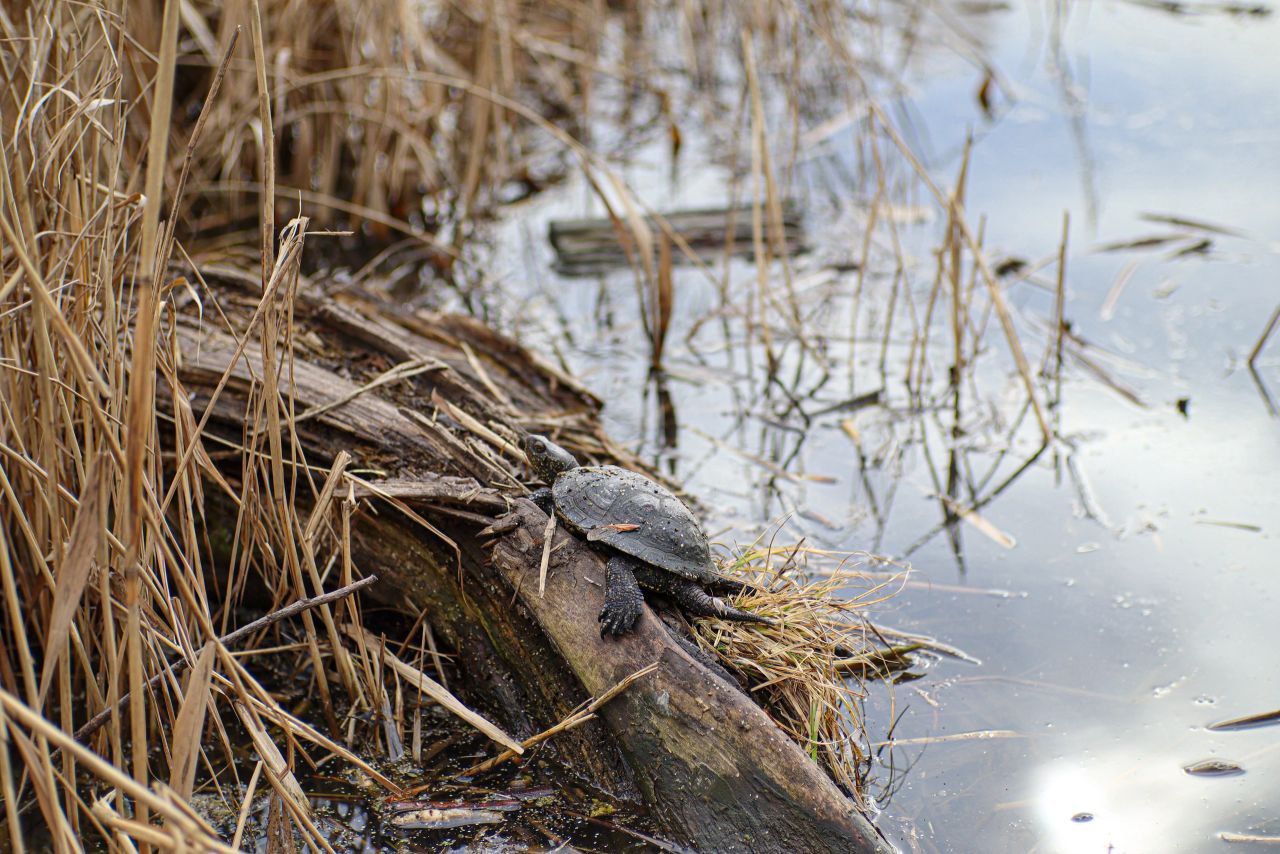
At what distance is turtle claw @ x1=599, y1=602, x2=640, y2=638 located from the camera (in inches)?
95.5

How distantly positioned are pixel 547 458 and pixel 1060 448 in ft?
7.68

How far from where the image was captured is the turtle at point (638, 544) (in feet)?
8.09

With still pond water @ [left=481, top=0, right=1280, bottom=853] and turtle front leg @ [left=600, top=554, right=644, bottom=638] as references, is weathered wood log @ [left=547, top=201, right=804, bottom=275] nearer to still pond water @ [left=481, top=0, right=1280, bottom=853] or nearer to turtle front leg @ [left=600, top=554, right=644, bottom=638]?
still pond water @ [left=481, top=0, right=1280, bottom=853]

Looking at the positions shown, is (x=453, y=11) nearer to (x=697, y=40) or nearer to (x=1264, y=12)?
(x=697, y=40)

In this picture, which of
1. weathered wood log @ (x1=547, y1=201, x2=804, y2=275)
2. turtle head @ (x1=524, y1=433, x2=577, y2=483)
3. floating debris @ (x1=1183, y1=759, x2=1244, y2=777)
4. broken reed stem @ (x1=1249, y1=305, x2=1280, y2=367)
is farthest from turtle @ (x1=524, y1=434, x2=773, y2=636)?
weathered wood log @ (x1=547, y1=201, x2=804, y2=275)

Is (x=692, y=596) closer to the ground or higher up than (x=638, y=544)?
closer to the ground

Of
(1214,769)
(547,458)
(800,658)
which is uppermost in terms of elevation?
(547,458)

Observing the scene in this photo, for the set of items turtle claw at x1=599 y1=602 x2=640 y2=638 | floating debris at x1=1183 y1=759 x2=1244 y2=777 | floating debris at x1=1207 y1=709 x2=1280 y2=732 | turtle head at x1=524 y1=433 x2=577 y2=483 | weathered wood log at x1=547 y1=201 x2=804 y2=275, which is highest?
weathered wood log at x1=547 y1=201 x2=804 y2=275

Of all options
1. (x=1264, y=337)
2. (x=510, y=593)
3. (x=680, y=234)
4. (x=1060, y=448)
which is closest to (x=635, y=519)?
(x=510, y=593)

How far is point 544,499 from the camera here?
Answer: 2768 millimetres

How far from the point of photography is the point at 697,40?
26.5 feet

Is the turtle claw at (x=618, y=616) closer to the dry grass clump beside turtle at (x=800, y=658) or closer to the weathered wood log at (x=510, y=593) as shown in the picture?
the weathered wood log at (x=510, y=593)

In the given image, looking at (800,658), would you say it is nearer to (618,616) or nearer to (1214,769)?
(618,616)

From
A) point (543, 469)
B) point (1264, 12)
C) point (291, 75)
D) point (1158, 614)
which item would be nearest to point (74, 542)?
point (543, 469)
